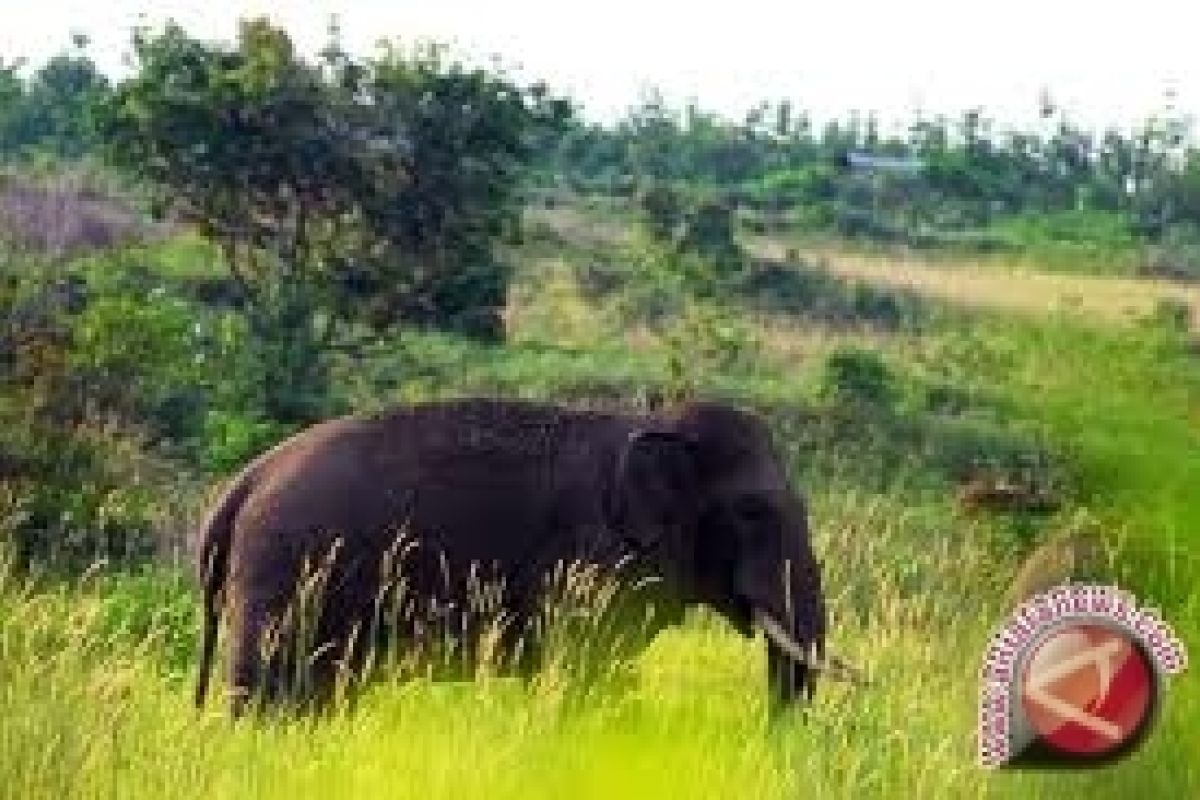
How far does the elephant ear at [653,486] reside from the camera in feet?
27.9

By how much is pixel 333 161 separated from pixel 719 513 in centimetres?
1279

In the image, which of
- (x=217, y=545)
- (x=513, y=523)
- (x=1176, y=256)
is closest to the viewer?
(x=217, y=545)

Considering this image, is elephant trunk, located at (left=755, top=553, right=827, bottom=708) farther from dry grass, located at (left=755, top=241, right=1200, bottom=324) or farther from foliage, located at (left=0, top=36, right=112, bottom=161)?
foliage, located at (left=0, top=36, right=112, bottom=161)

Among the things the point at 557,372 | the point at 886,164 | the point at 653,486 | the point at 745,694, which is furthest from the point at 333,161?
the point at 886,164

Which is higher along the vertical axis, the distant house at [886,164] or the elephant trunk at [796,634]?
the elephant trunk at [796,634]

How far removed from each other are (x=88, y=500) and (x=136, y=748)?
23.9ft

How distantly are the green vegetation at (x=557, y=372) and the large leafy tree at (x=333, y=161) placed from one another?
3 centimetres

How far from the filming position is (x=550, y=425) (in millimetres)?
8641

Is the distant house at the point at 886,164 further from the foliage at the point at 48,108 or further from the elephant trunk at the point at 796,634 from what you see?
the elephant trunk at the point at 796,634

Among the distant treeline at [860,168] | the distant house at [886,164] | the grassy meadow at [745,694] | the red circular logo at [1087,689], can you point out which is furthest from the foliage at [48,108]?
the red circular logo at [1087,689]

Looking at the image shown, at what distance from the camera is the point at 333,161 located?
20938mm

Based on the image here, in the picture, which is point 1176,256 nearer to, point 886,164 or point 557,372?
point 886,164

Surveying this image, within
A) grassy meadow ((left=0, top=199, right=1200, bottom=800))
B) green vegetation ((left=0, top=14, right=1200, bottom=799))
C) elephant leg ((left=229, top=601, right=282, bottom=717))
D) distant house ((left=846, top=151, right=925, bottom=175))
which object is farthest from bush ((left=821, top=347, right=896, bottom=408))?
distant house ((left=846, top=151, right=925, bottom=175))

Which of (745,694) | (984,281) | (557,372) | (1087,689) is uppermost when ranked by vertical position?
(1087,689)
